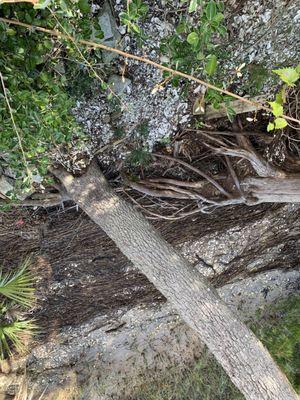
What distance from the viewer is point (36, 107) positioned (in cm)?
167

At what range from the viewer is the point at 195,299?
2.48 m

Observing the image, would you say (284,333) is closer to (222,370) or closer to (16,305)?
(222,370)

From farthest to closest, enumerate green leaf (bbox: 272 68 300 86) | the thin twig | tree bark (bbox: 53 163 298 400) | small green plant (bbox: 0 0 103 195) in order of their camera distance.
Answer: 1. the thin twig
2. tree bark (bbox: 53 163 298 400)
3. small green plant (bbox: 0 0 103 195)
4. green leaf (bbox: 272 68 300 86)

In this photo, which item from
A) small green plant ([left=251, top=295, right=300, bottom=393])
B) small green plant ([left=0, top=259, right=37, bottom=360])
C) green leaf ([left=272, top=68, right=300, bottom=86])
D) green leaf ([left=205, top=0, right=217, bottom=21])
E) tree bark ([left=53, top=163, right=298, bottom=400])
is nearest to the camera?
green leaf ([left=272, top=68, right=300, bottom=86])

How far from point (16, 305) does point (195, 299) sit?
147 centimetres

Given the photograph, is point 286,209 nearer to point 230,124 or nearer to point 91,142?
point 230,124

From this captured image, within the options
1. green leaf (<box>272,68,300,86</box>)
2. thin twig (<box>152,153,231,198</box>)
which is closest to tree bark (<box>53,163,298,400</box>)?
thin twig (<box>152,153,231,198</box>)

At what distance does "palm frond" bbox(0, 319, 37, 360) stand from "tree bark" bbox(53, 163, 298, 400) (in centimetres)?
104

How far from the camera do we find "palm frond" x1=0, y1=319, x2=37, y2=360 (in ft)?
9.22

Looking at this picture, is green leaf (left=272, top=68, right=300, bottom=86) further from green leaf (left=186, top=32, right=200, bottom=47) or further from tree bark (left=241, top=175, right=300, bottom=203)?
tree bark (left=241, top=175, right=300, bottom=203)

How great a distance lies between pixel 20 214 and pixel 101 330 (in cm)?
129

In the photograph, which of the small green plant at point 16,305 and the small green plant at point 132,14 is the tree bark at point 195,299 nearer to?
the small green plant at point 16,305

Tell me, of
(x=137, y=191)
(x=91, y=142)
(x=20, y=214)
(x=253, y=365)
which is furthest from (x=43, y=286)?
(x=253, y=365)

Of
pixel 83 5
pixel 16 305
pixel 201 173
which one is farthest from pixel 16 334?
pixel 83 5
